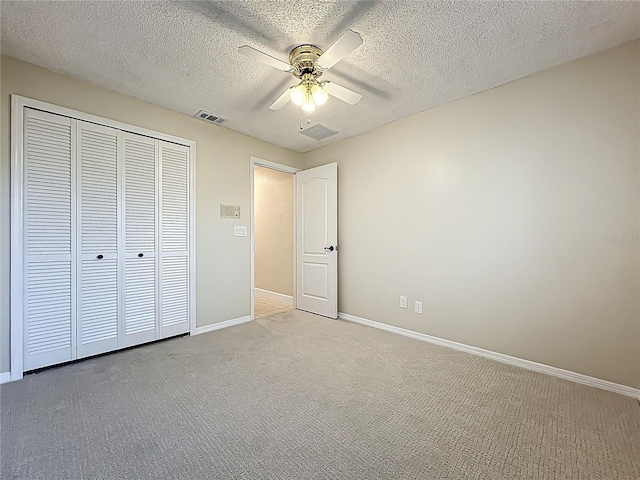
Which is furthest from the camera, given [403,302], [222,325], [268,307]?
[268,307]

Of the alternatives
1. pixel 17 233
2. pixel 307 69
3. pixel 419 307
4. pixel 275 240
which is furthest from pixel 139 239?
pixel 419 307

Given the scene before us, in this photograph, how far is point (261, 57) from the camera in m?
1.81

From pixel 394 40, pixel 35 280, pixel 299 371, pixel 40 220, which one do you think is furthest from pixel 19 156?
pixel 394 40

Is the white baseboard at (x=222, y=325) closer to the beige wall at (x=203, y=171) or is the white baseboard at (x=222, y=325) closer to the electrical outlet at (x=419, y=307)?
the beige wall at (x=203, y=171)

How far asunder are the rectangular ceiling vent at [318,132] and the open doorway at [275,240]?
0.74m

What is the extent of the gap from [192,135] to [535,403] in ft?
12.7

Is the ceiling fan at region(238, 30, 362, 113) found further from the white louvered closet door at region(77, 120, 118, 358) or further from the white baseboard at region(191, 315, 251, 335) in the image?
the white baseboard at region(191, 315, 251, 335)

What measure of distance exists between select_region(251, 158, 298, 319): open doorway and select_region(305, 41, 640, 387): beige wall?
1.71 m

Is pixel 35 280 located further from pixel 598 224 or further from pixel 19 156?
pixel 598 224

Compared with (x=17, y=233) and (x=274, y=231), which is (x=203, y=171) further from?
(x=274, y=231)

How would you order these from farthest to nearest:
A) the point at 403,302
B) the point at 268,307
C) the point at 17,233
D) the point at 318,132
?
1. the point at 268,307
2. the point at 318,132
3. the point at 403,302
4. the point at 17,233

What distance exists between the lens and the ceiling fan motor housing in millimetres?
1966

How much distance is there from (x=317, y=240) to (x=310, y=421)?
2619mm

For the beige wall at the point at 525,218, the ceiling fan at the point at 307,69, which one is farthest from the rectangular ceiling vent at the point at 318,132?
the ceiling fan at the point at 307,69
